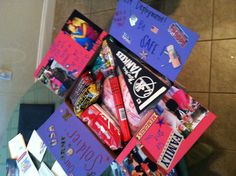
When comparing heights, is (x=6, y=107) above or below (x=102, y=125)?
above

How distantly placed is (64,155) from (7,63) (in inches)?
43.5

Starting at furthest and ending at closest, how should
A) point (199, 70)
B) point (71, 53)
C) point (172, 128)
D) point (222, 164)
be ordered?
point (199, 70) < point (222, 164) < point (71, 53) < point (172, 128)

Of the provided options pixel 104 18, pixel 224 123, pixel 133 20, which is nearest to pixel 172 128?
pixel 133 20

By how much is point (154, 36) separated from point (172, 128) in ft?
0.94

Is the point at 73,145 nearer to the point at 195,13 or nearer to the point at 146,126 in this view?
the point at 146,126

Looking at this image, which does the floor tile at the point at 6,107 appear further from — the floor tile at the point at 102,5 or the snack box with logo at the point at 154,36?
the snack box with logo at the point at 154,36

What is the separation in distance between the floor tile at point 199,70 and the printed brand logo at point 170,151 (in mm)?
689

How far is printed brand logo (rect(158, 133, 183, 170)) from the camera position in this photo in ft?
2.22

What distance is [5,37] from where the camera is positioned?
5.64 ft

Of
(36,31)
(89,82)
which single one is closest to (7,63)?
(36,31)

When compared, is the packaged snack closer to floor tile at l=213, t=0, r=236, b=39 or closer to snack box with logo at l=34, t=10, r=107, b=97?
snack box with logo at l=34, t=10, r=107, b=97

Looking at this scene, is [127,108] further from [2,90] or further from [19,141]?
[2,90]

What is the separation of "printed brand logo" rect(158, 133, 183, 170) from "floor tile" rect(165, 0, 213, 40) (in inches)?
32.2

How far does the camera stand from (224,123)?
3.97ft
